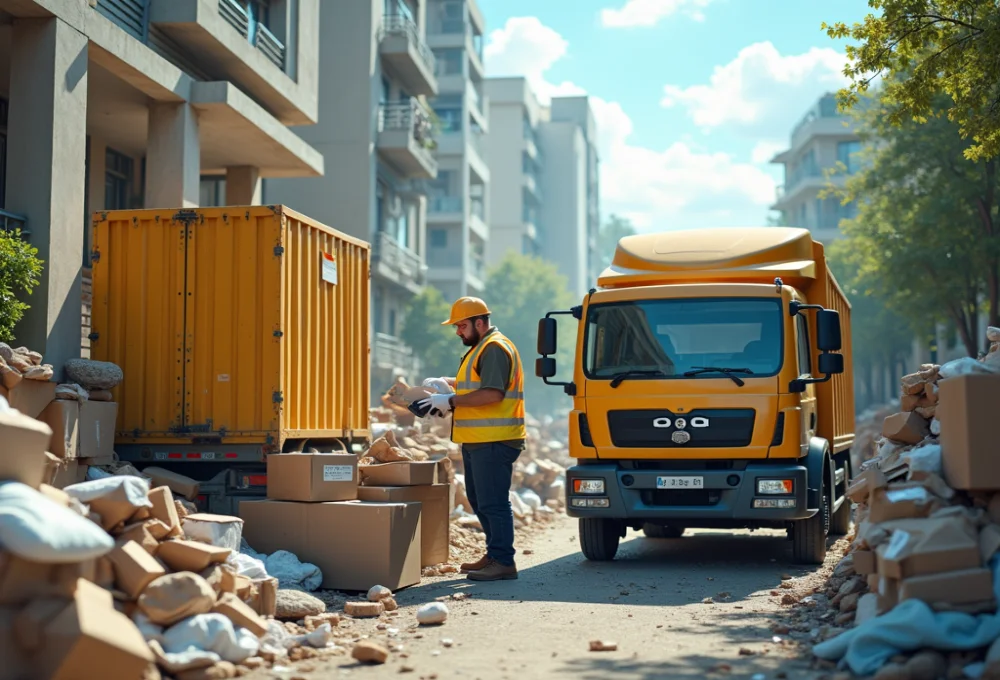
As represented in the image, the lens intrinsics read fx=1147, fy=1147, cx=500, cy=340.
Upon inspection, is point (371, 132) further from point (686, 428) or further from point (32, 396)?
point (32, 396)

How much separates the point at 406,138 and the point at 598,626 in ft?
92.2

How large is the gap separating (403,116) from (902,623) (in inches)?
1220

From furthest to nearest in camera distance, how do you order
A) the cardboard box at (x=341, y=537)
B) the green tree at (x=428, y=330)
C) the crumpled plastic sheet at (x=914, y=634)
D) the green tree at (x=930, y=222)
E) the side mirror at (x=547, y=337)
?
the green tree at (x=428, y=330), the green tree at (x=930, y=222), the side mirror at (x=547, y=337), the cardboard box at (x=341, y=537), the crumpled plastic sheet at (x=914, y=634)

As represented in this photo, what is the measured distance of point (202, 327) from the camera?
10406 millimetres

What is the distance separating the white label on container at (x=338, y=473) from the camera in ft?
29.5

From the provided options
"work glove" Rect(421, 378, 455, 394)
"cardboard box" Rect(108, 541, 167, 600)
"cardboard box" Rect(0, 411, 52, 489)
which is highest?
"work glove" Rect(421, 378, 455, 394)

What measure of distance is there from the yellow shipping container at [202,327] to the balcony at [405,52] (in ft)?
82.9

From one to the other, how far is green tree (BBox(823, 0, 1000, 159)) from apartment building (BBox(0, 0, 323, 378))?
8758 millimetres

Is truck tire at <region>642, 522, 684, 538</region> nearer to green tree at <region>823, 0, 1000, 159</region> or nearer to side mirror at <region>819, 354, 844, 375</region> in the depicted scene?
side mirror at <region>819, 354, 844, 375</region>

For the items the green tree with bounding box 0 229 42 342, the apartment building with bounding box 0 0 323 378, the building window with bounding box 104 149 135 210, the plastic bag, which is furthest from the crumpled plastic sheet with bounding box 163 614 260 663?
the building window with bounding box 104 149 135 210

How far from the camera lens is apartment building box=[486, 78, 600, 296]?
75.8 metres

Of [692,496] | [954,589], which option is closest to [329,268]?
[692,496]

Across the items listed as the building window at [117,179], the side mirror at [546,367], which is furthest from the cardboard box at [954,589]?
the building window at [117,179]

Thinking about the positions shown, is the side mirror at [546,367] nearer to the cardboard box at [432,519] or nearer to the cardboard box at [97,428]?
the cardboard box at [432,519]
